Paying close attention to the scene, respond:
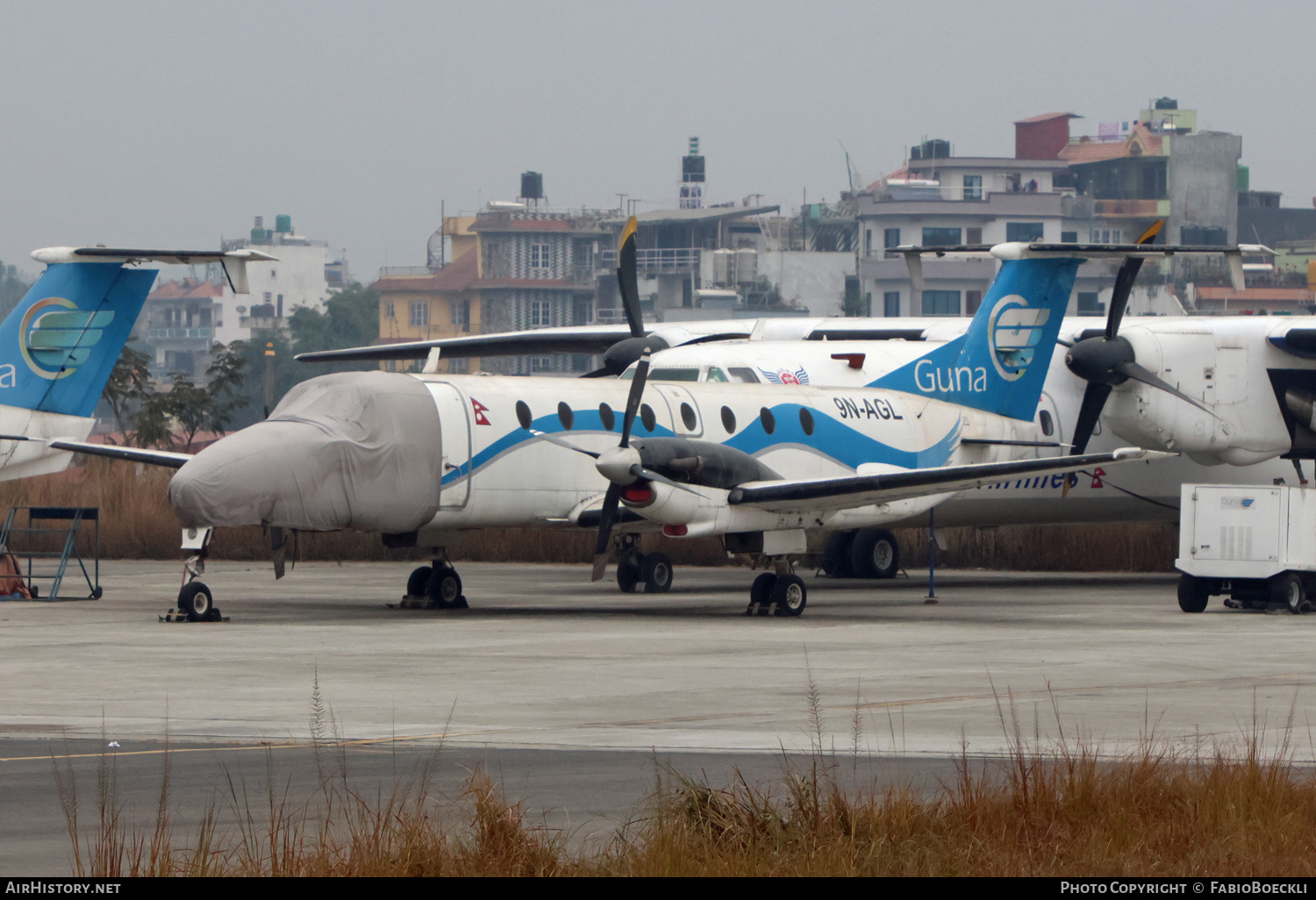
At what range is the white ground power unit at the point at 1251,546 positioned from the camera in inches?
945

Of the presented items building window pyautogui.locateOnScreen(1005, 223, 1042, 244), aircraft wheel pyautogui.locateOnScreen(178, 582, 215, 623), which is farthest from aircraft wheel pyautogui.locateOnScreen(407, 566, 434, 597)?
building window pyautogui.locateOnScreen(1005, 223, 1042, 244)

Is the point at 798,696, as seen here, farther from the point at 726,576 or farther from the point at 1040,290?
the point at 726,576

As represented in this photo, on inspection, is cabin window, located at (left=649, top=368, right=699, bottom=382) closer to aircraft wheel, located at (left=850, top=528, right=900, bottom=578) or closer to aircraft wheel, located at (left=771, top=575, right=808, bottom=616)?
aircraft wheel, located at (left=771, top=575, right=808, bottom=616)

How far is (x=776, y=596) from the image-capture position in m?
22.7

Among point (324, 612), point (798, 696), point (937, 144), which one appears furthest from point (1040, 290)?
point (937, 144)

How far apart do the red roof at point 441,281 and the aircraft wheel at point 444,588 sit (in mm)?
125284

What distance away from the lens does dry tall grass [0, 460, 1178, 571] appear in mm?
35812

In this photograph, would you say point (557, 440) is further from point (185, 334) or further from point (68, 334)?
point (185, 334)

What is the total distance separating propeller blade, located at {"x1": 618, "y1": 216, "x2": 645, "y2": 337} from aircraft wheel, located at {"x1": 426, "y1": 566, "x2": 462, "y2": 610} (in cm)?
522

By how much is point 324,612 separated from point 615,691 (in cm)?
942

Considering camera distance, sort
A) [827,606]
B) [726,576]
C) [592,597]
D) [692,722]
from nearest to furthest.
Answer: [692,722], [827,606], [592,597], [726,576]

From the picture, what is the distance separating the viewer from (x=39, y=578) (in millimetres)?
30266

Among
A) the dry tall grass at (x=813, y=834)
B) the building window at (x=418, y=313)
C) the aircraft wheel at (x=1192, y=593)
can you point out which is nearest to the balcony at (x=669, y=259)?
the building window at (x=418, y=313)

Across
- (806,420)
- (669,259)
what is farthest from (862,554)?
(669,259)
